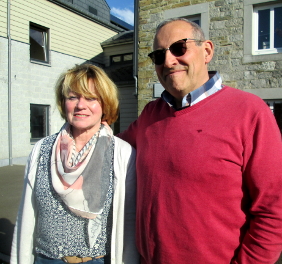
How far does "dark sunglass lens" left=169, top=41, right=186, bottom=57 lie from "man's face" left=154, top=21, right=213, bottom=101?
17 mm

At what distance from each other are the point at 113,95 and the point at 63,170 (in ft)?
2.03

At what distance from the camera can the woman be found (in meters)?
1.72

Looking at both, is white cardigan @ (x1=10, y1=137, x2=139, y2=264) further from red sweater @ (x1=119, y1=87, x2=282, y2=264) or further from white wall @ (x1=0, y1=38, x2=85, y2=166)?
white wall @ (x1=0, y1=38, x2=85, y2=166)

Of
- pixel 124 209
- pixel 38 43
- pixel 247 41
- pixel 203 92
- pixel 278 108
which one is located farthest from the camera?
pixel 38 43

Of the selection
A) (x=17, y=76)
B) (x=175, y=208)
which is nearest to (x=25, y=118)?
(x=17, y=76)

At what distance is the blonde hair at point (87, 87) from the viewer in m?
1.85

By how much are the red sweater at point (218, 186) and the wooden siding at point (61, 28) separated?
10679mm

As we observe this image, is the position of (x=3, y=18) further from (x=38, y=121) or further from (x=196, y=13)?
(x=196, y=13)

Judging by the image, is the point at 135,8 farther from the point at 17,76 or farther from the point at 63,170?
the point at 63,170

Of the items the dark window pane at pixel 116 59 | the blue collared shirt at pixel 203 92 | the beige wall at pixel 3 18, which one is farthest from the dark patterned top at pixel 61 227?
the dark window pane at pixel 116 59

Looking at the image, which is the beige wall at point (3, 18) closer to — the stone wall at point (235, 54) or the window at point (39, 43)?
the window at point (39, 43)

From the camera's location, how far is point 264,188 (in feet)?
4.27

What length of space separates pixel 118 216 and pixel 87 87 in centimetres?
86

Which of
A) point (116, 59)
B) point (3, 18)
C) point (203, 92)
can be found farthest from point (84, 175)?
point (116, 59)
